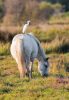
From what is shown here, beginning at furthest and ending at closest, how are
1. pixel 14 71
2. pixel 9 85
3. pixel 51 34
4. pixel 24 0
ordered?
pixel 24 0
pixel 51 34
pixel 14 71
pixel 9 85

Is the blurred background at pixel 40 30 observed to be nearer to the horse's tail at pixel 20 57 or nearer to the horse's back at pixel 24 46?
the horse's back at pixel 24 46

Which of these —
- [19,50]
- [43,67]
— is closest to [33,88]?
[19,50]

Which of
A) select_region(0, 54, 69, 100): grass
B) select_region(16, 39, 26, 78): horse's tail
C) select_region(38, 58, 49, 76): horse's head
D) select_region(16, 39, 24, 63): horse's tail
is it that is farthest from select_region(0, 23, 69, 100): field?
select_region(16, 39, 24, 63): horse's tail

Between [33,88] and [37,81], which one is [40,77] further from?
[33,88]

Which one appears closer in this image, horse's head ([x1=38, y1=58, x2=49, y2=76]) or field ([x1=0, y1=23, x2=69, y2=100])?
field ([x1=0, y1=23, x2=69, y2=100])

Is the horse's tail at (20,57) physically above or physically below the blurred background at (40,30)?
above

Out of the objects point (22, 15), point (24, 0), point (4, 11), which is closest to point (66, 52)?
point (22, 15)

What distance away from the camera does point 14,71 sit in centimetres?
1439

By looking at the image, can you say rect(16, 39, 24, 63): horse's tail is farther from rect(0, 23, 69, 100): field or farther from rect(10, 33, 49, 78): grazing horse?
rect(0, 23, 69, 100): field

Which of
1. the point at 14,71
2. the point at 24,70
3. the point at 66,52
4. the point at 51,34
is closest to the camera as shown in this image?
the point at 24,70

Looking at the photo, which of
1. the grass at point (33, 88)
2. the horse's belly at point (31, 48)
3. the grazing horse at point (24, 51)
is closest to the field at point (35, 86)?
the grass at point (33, 88)

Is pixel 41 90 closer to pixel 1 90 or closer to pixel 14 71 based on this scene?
pixel 1 90

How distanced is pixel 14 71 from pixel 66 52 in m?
6.05

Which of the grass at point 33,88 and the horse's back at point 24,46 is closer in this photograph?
the grass at point 33,88
